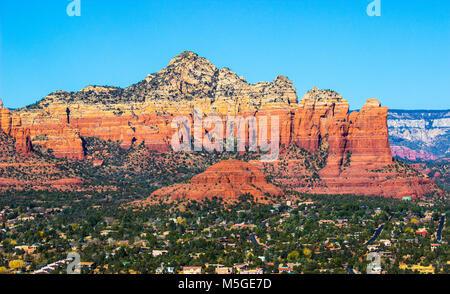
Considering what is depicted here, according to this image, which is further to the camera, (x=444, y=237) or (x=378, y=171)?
(x=378, y=171)

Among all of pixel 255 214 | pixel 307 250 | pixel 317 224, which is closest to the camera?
pixel 307 250

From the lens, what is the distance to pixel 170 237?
129375mm

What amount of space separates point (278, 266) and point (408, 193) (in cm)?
8549

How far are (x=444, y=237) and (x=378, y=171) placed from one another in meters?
63.3

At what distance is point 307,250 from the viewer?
114 meters
